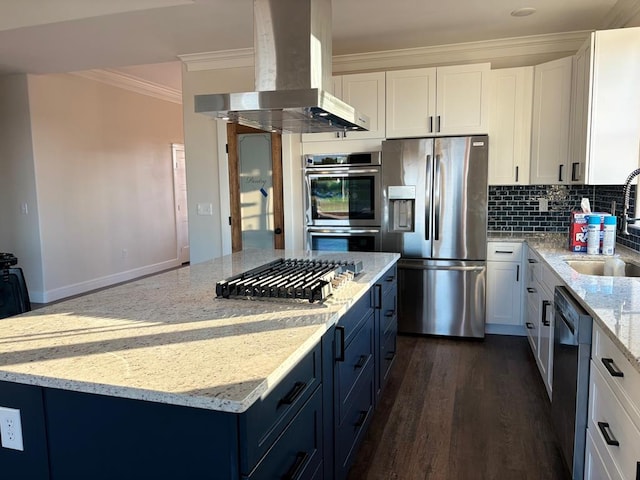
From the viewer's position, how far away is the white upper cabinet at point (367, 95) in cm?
423

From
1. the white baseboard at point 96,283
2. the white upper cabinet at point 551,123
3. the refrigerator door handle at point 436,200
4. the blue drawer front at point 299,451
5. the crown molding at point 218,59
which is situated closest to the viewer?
the blue drawer front at point 299,451

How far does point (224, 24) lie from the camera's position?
376cm

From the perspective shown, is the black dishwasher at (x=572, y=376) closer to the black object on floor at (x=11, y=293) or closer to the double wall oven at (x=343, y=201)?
the double wall oven at (x=343, y=201)

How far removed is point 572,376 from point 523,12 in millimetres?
2781

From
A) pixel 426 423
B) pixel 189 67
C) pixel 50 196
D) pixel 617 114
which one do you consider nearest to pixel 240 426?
pixel 426 423

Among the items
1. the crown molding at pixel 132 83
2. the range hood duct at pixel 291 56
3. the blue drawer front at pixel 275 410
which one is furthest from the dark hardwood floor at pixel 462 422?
the crown molding at pixel 132 83

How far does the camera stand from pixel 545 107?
405 centimetres

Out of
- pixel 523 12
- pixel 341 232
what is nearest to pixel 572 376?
pixel 341 232

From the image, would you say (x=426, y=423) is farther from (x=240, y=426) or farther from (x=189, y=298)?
(x=240, y=426)

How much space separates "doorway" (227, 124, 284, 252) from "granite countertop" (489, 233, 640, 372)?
2430 millimetres

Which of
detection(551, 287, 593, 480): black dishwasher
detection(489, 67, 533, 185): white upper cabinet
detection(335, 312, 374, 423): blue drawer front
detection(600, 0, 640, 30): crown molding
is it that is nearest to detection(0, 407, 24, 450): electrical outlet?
detection(335, 312, 374, 423): blue drawer front

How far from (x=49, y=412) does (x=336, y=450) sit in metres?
1.09

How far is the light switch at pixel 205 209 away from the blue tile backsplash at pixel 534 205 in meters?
2.77

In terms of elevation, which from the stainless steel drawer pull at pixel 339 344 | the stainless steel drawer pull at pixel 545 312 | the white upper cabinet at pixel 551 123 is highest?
the white upper cabinet at pixel 551 123
